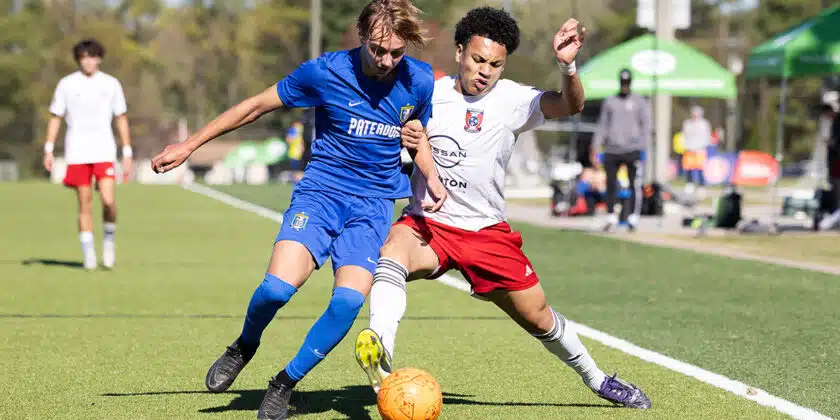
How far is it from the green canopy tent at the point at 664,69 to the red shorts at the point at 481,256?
1605 cm

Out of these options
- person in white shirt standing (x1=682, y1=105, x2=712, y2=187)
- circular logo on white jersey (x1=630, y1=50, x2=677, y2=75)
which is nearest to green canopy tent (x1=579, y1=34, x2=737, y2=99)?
circular logo on white jersey (x1=630, y1=50, x2=677, y2=75)

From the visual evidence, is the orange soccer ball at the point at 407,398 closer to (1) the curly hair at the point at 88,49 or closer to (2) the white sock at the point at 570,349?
(2) the white sock at the point at 570,349

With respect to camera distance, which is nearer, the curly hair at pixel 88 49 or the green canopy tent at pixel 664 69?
the curly hair at pixel 88 49

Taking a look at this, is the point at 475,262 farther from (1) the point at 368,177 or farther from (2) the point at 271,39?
(2) the point at 271,39

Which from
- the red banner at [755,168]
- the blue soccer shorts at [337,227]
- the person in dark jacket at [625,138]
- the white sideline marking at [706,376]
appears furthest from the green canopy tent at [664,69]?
the blue soccer shorts at [337,227]

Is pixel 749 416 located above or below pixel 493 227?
below

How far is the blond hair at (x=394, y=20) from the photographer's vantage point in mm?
5707

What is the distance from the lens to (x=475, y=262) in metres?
5.90

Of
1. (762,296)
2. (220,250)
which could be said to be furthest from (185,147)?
(220,250)

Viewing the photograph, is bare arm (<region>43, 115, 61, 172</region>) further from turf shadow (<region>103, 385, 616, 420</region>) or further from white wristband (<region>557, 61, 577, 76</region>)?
white wristband (<region>557, 61, 577, 76</region>)

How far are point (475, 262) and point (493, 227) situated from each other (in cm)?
23

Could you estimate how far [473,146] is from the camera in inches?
239

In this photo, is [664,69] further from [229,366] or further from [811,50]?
[229,366]

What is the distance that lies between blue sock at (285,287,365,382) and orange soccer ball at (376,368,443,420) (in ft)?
1.30
